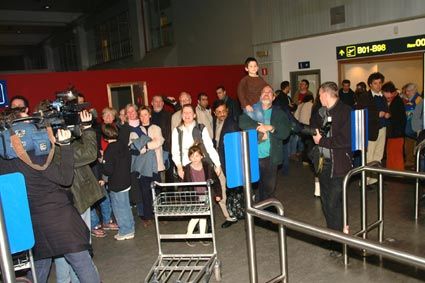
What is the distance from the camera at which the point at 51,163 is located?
2.91 meters

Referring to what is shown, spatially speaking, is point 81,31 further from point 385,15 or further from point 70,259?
point 70,259

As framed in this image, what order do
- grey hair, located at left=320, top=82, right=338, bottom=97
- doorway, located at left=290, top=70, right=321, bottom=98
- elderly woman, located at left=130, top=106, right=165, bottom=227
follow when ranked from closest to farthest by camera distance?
grey hair, located at left=320, top=82, right=338, bottom=97, elderly woman, located at left=130, top=106, right=165, bottom=227, doorway, located at left=290, top=70, right=321, bottom=98

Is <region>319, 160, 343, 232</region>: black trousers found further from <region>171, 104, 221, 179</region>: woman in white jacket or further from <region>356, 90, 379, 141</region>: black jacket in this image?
<region>356, 90, 379, 141</region>: black jacket

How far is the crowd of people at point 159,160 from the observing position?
9.62 ft

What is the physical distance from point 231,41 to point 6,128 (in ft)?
34.2

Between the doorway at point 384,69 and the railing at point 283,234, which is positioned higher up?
the doorway at point 384,69

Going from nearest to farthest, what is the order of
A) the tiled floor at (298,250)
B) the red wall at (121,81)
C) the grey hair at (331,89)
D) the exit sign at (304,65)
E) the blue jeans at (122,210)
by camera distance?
the tiled floor at (298,250) → the grey hair at (331,89) → the blue jeans at (122,210) → the red wall at (121,81) → the exit sign at (304,65)

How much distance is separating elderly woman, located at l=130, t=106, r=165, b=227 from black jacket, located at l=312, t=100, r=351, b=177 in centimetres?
236

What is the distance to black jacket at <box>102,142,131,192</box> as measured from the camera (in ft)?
15.6

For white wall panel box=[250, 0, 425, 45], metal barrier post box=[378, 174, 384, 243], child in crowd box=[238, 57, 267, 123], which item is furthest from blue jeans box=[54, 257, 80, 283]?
white wall panel box=[250, 0, 425, 45]

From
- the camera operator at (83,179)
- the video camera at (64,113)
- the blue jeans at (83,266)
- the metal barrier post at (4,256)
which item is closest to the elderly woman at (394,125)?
the camera operator at (83,179)

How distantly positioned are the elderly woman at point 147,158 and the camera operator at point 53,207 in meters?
2.21

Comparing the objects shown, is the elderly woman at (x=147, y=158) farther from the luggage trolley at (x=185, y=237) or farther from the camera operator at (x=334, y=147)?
the camera operator at (x=334, y=147)

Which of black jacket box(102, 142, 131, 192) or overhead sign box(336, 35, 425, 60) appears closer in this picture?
black jacket box(102, 142, 131, 192)
